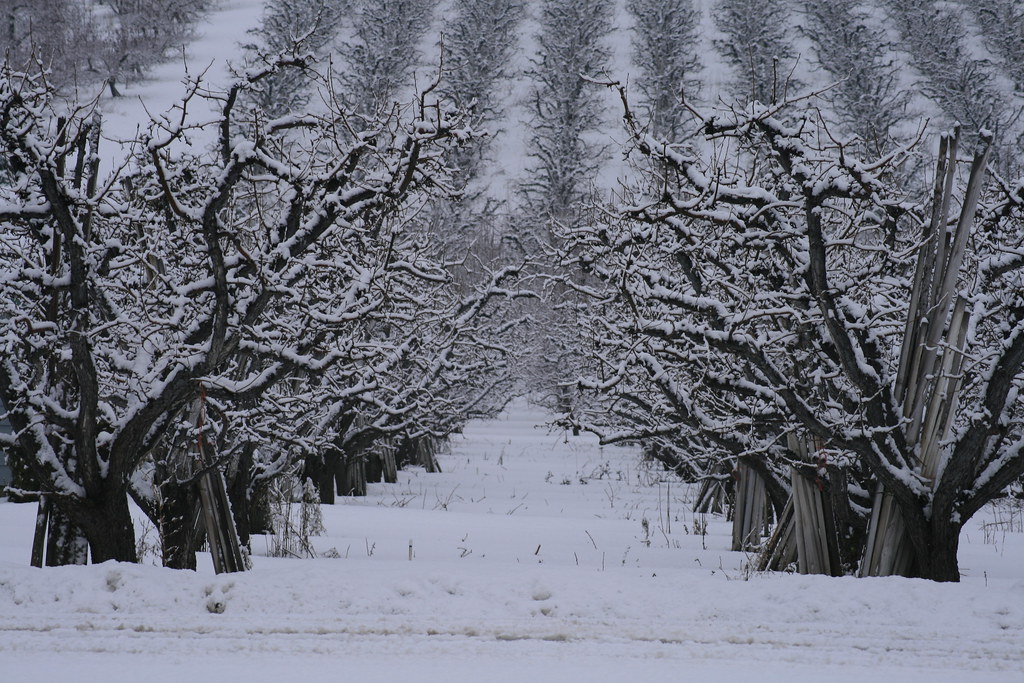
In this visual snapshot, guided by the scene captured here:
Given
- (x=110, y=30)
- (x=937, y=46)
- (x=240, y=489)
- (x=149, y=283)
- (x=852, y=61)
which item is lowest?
(x=240, y=489)

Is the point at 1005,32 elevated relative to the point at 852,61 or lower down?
elevated

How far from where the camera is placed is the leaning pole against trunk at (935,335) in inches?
255

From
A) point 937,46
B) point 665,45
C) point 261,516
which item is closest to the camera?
point 261,516

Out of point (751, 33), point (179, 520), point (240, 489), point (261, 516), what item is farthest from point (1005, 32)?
point (179, 520)

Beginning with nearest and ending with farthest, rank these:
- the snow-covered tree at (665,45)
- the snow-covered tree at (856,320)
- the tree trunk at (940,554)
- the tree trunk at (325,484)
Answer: the snow-covered tree at (856,320), the tree trunk at (940,554), the tree trunk at (325,484), the snow-covered tree at (665,45)

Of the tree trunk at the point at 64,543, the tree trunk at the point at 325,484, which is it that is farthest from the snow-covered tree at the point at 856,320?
the tree trunk at the point at 325,484

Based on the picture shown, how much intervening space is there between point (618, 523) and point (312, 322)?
732cm

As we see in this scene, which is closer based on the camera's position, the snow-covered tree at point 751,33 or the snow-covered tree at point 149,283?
the snow-covered tree at point 149,283

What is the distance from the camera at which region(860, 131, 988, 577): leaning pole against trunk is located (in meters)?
6.49

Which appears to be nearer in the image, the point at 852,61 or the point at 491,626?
the point at 491,626

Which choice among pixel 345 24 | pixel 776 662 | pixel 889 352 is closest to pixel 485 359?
pixel 889 352

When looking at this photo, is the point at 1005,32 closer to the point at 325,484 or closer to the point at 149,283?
the point at 325,484

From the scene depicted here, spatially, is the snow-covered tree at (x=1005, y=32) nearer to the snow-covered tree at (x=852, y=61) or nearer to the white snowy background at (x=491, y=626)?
the snow-covered tree at (x=852, y=61)

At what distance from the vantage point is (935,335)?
6551 mm
